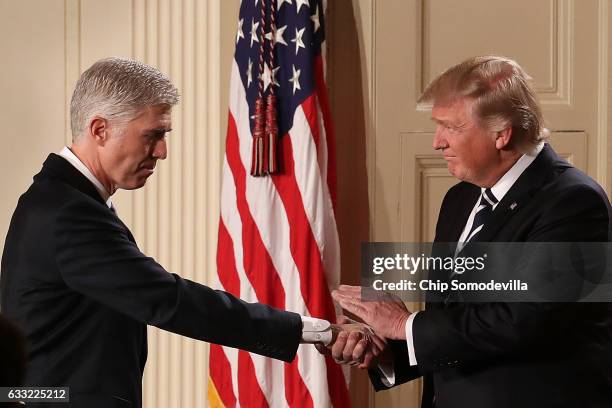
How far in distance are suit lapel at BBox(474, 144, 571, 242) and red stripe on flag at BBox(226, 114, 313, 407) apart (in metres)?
1.52

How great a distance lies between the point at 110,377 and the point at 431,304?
1011mm

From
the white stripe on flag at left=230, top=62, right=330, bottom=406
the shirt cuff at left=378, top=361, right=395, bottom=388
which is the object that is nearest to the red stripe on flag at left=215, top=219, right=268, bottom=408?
the white stripe on flag at left=230, top=62, right=330, bottom=406

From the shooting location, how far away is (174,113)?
452 centimetres

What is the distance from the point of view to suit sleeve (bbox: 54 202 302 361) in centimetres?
242

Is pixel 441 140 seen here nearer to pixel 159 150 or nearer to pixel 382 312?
pixel 382 312

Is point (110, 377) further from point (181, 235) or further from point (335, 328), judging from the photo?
point (181, 235)

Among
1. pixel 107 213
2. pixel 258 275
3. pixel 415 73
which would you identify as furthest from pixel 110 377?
pixel 415 73

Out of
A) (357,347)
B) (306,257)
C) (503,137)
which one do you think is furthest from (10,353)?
(306,257)

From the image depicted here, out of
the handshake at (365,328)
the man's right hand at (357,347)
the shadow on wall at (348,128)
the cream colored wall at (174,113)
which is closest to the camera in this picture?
the handshake at (365,328)

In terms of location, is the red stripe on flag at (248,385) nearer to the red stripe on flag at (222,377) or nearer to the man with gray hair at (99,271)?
the red stripe on flag at (222,377)

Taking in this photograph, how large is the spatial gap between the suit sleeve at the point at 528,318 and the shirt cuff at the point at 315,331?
0.44 meters

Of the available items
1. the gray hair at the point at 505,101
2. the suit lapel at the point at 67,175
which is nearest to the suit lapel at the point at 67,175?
the suit lapel at the point at 67,175

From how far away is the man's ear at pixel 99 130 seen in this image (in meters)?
2.55

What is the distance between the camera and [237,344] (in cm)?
264
